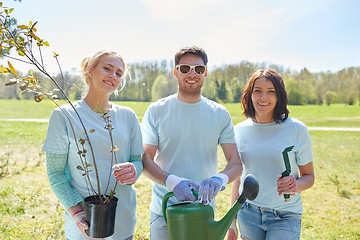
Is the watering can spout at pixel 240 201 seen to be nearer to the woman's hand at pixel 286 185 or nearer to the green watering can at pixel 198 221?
the green watering can at pixel 198 221

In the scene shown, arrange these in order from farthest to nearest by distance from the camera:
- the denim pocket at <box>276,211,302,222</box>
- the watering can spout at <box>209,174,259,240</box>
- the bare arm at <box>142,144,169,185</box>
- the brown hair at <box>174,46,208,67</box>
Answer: the brown hair at <box>174,46,208,67</box> < the denim pocket at <box>276,211,302,222</box> < the bare arm at <box>142,144,169,185</box> < the watering can spout at <box>209,174,259,240</box>

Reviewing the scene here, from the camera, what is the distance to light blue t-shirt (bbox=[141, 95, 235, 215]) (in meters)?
2.20

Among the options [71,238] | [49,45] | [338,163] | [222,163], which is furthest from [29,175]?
[338,163]

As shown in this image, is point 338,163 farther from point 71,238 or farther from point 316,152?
point 71,238

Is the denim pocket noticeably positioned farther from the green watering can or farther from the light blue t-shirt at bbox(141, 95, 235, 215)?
the green watering can

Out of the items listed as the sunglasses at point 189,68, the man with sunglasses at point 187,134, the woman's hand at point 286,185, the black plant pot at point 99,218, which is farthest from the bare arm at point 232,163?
the black plant pot at point 99,218

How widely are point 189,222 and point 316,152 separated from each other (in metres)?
9.73

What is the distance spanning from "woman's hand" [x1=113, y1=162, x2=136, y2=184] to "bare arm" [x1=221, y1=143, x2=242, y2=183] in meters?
0.68

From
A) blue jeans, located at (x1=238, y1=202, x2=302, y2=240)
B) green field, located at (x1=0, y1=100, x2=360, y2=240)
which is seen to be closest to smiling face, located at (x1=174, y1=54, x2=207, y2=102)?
blue jeans, located at (x1=238, y1=202, x2=302, y2=240)

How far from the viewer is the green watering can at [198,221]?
4.41 feet

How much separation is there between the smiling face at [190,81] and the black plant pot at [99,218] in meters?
1.01

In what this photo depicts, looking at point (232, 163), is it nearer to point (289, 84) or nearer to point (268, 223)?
point (268, 223)

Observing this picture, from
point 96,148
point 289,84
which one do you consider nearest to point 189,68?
point 96,148

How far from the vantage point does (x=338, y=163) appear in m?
8.43
